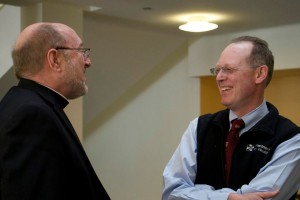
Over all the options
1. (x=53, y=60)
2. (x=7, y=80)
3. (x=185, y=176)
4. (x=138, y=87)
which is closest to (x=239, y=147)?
(x=185, y=176)

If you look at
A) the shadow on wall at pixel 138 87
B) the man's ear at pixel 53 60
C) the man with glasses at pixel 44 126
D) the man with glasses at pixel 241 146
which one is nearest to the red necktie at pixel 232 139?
the man with glasses at pixel 241 146

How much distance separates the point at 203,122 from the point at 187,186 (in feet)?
0.95

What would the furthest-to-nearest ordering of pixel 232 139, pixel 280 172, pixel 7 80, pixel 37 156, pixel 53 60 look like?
pixel 7 80, pixel 232 139, pixel 280 172, pixel 53 60, pixel 37 156

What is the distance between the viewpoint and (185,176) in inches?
78.0

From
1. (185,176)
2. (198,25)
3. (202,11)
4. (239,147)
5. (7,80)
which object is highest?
(202,11)

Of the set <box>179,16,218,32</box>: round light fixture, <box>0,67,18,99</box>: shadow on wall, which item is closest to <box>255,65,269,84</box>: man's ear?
<box>179,16,218,32</box>: round light fixture

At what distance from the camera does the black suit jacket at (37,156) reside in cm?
135

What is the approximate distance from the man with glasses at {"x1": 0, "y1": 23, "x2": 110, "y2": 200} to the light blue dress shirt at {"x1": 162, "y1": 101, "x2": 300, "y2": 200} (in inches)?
18.5

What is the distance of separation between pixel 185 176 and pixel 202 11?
9.60ft

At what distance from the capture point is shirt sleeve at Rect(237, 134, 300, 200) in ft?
5.94

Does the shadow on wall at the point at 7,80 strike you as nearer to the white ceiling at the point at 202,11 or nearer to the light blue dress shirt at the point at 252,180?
the white ceiling at the point at 202,11

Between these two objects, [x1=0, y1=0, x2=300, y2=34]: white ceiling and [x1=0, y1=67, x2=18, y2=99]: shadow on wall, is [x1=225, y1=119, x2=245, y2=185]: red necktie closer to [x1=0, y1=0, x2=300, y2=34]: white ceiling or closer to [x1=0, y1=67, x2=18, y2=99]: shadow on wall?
[x1=0, y1=0, x2=300, y2=34]: white ceiling

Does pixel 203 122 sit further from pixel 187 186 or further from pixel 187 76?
pixel 187 76

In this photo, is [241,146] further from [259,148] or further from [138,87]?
[138,87]
